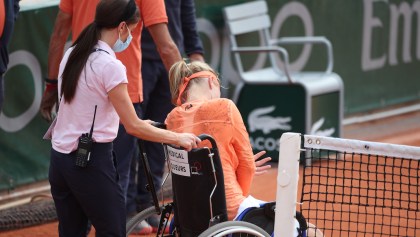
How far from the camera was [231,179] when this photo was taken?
5066mm

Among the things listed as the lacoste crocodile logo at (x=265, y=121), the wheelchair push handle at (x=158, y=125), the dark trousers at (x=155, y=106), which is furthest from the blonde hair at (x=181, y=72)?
the lacoste crocodile logo at (x=265, y=121)

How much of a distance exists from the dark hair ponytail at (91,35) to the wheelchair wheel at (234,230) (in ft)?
2.85

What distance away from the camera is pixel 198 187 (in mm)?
4867

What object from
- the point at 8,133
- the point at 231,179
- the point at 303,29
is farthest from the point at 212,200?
the point at 303,29

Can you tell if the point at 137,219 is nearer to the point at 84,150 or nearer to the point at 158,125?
the point at 158,125

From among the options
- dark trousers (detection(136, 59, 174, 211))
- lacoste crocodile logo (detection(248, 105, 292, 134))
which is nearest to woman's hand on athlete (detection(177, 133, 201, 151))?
dark trousers (detection(136, 59, 174, 211))

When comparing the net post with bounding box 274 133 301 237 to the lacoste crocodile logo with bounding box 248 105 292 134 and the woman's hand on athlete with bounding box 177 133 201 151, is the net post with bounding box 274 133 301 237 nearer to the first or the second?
the woman's hand on athlete with bounding box 177 133 201 151

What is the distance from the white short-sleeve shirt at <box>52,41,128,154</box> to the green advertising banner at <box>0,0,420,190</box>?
2.66 metres

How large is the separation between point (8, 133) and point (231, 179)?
2.72 m

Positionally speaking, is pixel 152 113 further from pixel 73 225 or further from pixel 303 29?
pixel 303 29

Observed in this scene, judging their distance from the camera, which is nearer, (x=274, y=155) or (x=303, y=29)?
(x=274, y=155)

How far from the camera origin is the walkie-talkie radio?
4.64 m

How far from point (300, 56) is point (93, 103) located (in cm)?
546

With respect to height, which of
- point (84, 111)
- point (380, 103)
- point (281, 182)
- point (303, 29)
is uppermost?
point (84, 111)
